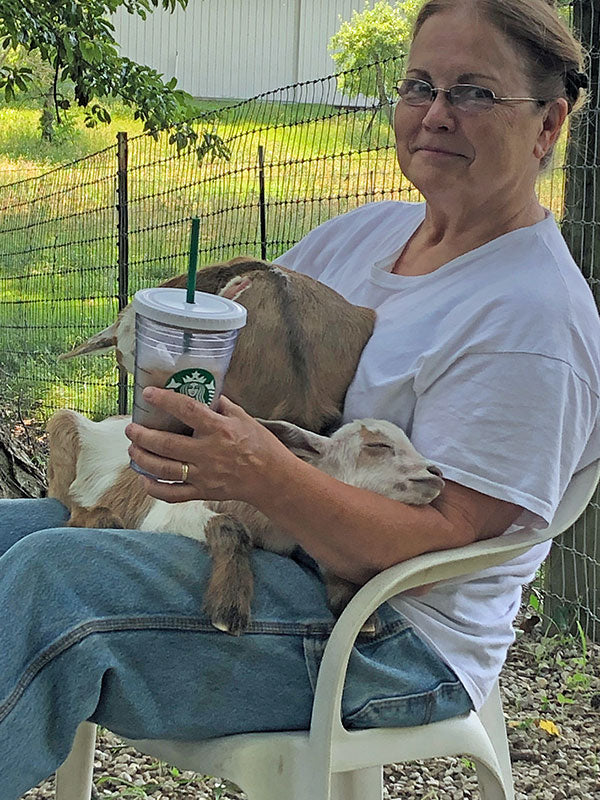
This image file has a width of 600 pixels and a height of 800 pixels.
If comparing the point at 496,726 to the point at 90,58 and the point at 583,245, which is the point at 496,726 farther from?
the point at 90,58

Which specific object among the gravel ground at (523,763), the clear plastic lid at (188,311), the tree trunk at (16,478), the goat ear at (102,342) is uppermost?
the clear plastic lid at (188,311)

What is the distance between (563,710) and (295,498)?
5.50 ft

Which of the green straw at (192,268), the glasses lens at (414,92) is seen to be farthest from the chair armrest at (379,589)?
the glasses lens at (414,92)

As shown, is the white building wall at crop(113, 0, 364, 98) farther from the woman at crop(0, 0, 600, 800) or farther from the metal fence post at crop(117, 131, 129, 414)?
the woman at crop(0, 0, 600, 800)

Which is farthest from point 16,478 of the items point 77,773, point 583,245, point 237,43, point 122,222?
point 237,43

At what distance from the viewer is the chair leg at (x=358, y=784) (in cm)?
153

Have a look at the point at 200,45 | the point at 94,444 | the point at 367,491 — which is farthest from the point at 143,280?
the point at 200,45

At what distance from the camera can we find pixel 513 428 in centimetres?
144

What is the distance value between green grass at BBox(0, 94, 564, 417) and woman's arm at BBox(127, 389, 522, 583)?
2.04m

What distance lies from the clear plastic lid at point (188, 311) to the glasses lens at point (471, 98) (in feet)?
1.87

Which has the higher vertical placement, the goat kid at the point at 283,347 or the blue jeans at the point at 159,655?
the goat kid at the point at 283,347

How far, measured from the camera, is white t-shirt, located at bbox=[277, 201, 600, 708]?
56.8 inches

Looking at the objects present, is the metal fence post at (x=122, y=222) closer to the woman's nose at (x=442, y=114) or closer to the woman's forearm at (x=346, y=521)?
the woman's nose at (x=442, y=114)

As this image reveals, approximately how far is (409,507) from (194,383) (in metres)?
0.36
